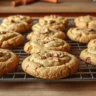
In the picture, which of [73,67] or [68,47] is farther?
[68,47]

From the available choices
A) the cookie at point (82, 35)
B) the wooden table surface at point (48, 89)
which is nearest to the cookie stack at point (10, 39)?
the wooden table surface at point (48, 89)

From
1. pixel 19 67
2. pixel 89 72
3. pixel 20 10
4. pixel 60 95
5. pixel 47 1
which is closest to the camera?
pixel 60 95

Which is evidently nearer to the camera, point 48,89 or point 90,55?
point 48,89

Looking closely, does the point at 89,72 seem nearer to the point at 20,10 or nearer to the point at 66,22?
the point at 66,22

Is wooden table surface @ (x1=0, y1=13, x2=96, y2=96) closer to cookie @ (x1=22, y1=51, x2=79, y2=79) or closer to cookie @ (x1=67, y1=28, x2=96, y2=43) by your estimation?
cookie @ (x1=22, y1=51, x2=79, y2=79)

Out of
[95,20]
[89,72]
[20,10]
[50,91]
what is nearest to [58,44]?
[89,72]

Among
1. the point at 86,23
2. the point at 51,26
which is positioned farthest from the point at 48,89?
the point at 86,23

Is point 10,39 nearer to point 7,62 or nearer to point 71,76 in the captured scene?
point 7,62
